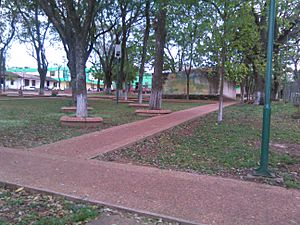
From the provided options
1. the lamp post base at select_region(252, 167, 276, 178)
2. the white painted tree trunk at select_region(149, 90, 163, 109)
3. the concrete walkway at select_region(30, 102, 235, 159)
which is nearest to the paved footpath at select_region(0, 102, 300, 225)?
the lamp post base at select_region(252, 167, 276, 178)

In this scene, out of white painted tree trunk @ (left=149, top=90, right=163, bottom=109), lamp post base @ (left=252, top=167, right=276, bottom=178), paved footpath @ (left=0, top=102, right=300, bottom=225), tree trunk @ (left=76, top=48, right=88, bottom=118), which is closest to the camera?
paved footpath @ (left=0, top=102, right=300, bottom=225)

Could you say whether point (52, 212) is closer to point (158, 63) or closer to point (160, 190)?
point (160, 190)

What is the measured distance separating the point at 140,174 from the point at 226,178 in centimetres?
144

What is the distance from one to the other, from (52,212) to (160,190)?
1516 mm

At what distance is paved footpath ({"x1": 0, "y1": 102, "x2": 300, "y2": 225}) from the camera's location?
13.0ft

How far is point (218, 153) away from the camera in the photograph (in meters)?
7.39

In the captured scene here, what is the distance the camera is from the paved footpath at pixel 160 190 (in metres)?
3.95

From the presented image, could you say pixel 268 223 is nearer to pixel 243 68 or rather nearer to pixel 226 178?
pixel 226 178

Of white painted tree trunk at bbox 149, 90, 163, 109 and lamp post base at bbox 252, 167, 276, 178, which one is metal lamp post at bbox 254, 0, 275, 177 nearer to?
lamp post base at bbox 252, 167, 276, 178

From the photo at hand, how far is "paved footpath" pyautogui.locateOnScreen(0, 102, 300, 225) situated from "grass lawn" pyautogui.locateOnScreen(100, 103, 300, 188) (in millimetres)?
604

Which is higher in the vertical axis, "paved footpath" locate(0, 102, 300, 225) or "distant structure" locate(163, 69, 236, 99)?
"distant structure" locate(163, 69, 236, 99)

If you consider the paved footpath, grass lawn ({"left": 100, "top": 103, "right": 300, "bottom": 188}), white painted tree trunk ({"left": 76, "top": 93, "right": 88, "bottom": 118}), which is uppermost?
white painted tree trunk ({"left": 76, "top": 93, "right": 88, "bottom": 118})

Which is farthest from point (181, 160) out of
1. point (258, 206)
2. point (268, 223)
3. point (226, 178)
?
point (268, 223)

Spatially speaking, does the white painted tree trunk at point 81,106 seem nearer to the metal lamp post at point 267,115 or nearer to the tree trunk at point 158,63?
the tree trunk at point 158,63
